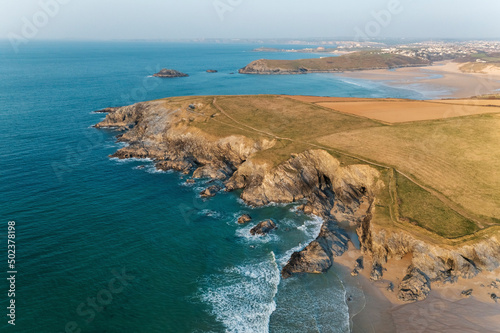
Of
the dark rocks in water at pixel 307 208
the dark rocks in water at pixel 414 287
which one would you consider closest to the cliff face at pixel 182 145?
the dark rocks in water at pixel 307 208

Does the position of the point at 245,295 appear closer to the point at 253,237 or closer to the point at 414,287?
the point at 253,237

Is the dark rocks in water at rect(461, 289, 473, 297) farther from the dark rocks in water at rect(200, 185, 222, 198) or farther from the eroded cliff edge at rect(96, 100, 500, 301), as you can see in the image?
the dark rocks in water at rect(200, 185, 222, 198)

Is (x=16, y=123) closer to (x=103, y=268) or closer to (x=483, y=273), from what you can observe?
(x=103, y=268)

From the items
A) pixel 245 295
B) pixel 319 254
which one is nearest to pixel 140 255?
pixel 245 295

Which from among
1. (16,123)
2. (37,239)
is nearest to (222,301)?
(37,239)

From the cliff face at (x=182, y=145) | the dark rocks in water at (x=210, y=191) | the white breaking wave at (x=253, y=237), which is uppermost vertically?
the cliff face at (x=182, y=145)

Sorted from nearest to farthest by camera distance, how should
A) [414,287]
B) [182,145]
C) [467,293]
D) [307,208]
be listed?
[467,293], [414,287], [307,208], [182,145]

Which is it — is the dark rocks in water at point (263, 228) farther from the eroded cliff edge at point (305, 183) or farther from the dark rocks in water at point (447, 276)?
the dark rocks in water at point (447, 276)
